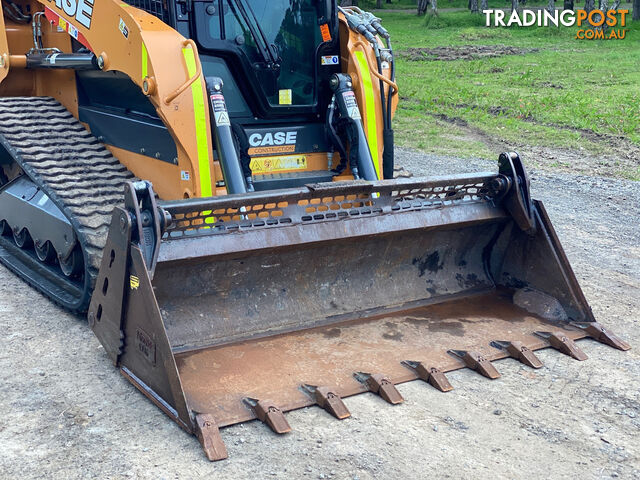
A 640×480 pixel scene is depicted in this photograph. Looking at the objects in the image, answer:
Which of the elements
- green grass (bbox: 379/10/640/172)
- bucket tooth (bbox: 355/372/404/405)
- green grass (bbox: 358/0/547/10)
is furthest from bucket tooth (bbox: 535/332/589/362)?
green grass (bbox: 358/0/547/10)

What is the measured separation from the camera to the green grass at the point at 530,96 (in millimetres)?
11375

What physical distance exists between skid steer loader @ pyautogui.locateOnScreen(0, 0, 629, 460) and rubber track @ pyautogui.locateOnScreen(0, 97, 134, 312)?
0.01 meters

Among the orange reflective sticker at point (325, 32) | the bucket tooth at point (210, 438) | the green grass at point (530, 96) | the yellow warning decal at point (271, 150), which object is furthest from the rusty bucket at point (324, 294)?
the green grass at point (530, 96)

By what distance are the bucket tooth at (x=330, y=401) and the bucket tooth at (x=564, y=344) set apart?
4.50 ft

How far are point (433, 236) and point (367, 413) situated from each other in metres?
1.43

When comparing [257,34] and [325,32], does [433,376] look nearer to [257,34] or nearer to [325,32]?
[257,34]

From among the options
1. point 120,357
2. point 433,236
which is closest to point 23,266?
point 120,357

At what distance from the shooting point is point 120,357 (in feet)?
13.4

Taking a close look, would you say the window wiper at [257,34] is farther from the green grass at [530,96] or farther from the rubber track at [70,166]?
the green grass at [530,96]

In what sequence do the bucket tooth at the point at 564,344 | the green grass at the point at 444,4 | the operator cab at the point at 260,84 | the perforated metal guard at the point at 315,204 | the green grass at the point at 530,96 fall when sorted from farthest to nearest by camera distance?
the green grass at the point at 444,4 < the green grass at the point at 530,96 < the operator cab at the point at 260,84 < the bucket tooth at the point at 564,344 < the perforated metal guard at the point at 315,204

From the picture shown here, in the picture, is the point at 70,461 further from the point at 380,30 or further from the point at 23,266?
the point at 380,30

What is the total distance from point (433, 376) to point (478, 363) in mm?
290

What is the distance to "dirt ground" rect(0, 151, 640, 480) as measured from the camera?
327cm

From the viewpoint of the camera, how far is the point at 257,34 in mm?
5113
